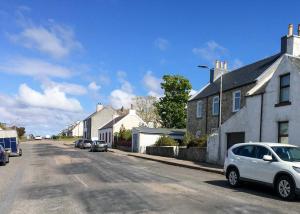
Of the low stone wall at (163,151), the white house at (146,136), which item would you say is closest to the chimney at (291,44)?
the low stone wall at (163,151)

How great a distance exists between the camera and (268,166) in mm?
13734

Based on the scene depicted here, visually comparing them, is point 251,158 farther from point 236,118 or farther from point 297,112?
point 236,118

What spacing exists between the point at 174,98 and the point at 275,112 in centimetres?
4003

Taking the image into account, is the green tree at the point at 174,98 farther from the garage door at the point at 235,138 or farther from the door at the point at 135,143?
the garage door at the point at 235,138

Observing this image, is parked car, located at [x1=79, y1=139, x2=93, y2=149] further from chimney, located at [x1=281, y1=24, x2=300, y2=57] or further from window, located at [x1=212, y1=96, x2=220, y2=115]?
chimney, located at [x1=281, y1=24, x2=300, y2=57]

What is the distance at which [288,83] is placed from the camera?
2175 cm

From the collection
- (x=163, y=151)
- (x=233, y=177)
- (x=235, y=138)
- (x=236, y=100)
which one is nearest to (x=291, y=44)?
(x=236, y=100)

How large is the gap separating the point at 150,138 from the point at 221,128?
24.0 meters

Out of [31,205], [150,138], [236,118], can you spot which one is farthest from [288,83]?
[150,138]

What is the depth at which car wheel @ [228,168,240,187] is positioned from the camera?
1549 cm

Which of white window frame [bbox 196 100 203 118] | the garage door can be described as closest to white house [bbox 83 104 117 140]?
white window frame [bbox 196 100 203 118]

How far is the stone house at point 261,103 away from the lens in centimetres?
2141

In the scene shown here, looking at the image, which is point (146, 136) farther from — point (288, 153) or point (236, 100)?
point (288, 153)

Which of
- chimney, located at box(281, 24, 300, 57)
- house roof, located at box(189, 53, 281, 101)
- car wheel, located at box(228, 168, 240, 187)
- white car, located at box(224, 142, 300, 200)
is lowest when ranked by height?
car wheel, located at box(228, 168, 240, 187)
